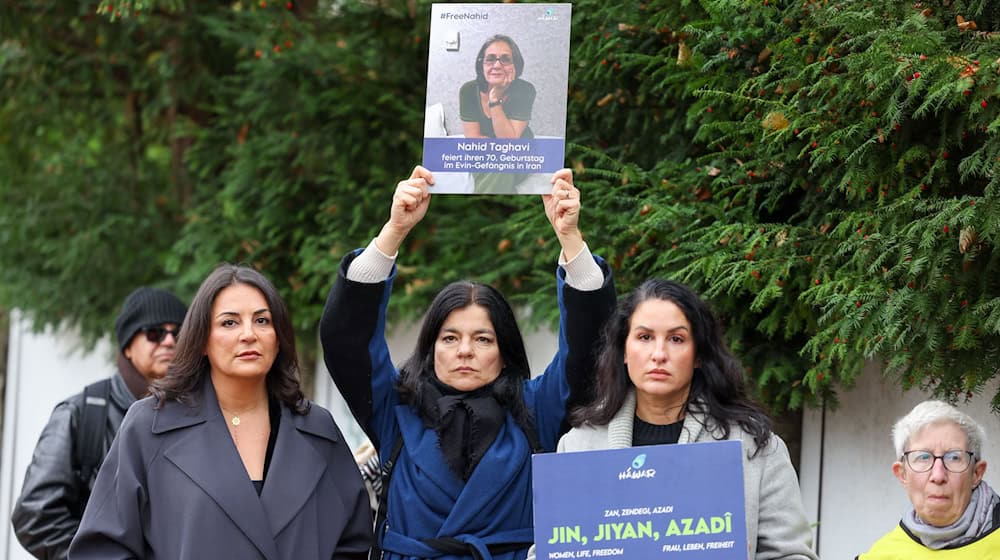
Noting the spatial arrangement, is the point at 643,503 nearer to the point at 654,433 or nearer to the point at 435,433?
the point at 654,433

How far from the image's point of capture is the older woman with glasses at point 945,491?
3584mm

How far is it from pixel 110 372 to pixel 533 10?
7174mm

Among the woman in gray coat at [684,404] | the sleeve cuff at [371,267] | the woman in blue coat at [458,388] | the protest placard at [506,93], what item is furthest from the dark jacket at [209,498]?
the protest placard at [506,93]

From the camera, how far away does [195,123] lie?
9.55 meters

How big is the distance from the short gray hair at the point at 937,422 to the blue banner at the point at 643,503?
24.8 inches

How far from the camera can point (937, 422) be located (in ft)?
12.1

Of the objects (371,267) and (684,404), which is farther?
(371,267)

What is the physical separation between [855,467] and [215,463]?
112 inches

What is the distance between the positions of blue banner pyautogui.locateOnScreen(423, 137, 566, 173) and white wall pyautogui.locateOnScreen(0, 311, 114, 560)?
7181 millimetres

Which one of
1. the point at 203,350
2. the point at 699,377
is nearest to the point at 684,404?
the point at 699,377

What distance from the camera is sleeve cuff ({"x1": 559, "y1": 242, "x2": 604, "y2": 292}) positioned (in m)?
4.11

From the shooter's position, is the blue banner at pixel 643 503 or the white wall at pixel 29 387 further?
the white wall at pixel 29 387

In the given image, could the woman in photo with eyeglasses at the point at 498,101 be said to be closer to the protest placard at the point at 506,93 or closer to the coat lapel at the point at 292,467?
the protest placard at the point at 506,93

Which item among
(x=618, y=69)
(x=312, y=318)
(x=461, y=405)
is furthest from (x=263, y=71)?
(x=461, y=405)
